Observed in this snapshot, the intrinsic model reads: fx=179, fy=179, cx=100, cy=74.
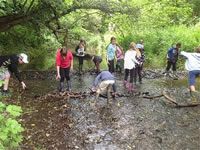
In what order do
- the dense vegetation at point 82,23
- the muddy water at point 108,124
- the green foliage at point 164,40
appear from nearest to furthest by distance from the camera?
the muddy water at point 108,124
the dense vegetation at point 82,23
the green foliage at point 164,40

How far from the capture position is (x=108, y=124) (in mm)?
4988

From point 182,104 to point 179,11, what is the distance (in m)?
11.0

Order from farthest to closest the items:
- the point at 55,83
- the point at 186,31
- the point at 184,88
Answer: the point at 186,31 → the point at 55,83 → the point at 184,88

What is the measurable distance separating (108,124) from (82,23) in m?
10.9

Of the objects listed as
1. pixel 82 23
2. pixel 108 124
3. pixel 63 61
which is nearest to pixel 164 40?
pixel 82 23

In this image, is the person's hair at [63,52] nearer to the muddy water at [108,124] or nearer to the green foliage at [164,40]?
the muddy water at [108,124]

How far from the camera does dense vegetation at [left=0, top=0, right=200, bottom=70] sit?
9.40 m

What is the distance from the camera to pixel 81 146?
155 inches

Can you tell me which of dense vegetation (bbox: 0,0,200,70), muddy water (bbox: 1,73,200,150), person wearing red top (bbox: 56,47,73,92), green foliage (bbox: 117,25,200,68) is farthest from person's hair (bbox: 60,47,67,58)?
green foliage (bbox: 117,25,200,68)

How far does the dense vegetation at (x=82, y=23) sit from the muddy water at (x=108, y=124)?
440 cm

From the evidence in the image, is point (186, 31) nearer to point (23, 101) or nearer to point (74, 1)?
point (74, 1)

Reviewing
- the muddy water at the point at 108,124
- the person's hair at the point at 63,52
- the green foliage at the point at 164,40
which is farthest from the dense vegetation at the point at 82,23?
the muddy water at the point at 108,124

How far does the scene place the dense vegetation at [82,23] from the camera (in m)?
9.40

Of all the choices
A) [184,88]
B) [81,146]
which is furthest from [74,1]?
[81,146]
